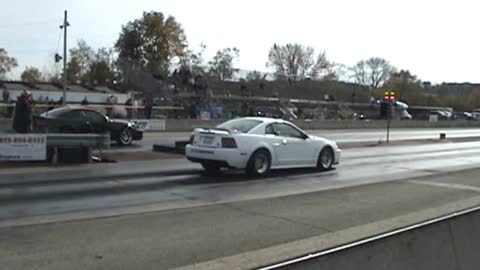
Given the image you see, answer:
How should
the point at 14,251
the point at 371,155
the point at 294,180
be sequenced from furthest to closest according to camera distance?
1. the point at 371,155
2. the point at 294,180
3. the point at 14,251

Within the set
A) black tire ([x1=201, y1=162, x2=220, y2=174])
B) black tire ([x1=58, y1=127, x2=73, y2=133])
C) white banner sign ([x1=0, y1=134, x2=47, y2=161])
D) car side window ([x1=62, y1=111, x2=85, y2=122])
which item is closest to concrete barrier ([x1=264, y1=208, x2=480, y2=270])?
black tire ([x1=201, y1=162, x2=220, y2=174])

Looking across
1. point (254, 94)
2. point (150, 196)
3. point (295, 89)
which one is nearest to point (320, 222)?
point (150, 196)

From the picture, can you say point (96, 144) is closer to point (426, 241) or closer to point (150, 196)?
point (150, 196)

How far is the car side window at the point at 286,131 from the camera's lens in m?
16.1

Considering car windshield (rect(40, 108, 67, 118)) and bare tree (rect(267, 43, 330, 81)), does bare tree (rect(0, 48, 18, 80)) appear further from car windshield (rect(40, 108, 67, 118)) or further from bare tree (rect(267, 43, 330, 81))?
car windshield (rect(40, 108, 67, 118))

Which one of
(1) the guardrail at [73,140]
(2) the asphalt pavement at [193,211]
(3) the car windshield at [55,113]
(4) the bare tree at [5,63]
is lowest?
(2) the asphalt pavement at [193,211]

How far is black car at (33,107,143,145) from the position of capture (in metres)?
22.5

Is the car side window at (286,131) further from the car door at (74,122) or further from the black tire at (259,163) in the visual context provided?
the car door at (74,122)

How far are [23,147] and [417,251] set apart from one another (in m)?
13.1

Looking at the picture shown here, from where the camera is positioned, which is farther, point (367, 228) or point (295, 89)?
point (295, 89)

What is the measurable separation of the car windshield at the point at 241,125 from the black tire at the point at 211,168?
1.02 metres

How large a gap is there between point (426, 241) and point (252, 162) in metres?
9.90

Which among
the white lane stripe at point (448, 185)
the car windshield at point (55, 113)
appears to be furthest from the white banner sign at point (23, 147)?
the white lane stripe at point (448, 185)

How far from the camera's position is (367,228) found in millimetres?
6879
